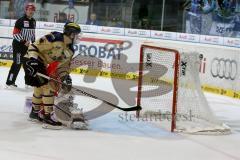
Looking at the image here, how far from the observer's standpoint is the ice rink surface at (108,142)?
17.8 ft

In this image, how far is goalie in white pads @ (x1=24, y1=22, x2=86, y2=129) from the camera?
6.41 metres

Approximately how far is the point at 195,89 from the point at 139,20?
200 inches

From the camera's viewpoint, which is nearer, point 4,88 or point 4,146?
point 4,146

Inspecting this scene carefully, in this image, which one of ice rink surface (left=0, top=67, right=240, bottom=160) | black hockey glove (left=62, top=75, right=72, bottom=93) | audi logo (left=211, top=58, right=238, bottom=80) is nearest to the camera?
ice rink surface (left=0, top=67, right=240, bottom=160)

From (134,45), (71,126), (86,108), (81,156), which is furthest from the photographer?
(134,45)

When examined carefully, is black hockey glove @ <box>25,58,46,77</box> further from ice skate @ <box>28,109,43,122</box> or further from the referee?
the referee

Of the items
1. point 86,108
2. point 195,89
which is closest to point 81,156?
point 195,89

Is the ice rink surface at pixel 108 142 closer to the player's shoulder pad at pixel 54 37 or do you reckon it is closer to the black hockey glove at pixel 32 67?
the black hockey glove at pixel 32 67

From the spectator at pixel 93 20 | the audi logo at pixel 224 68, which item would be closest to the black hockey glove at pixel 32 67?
the audi logo at pixel 224 68

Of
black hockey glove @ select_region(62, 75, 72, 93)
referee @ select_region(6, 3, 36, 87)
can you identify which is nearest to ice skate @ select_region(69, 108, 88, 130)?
black hockey glove @ select_region(62, 75, 72, 93)

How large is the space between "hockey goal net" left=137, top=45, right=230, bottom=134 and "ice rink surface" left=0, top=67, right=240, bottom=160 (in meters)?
0.23

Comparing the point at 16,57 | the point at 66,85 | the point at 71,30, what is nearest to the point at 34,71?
the point at 66,85

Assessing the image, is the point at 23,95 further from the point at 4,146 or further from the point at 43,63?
the point at 4,146

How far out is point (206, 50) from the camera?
33.2 feet
